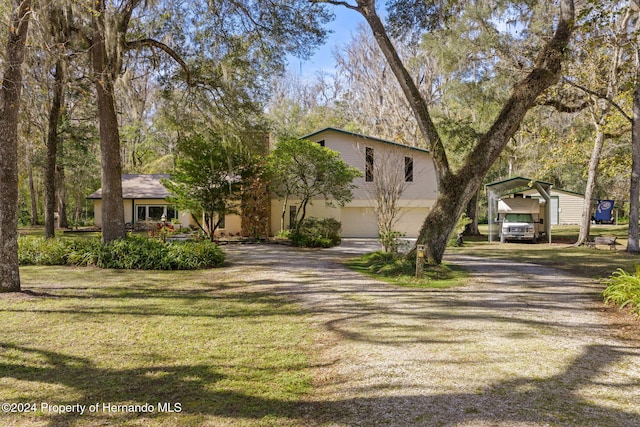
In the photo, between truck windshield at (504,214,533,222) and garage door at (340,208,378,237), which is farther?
garage door at (340,208,378,237)

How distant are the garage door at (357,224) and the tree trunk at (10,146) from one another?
18.4 meters

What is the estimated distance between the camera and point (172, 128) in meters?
15.6

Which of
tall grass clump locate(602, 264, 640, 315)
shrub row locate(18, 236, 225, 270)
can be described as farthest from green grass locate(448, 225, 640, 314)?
shrub row locate(18, 236, 225, 270)

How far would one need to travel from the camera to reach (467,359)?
481 cm

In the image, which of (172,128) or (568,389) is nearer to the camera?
(568,389)

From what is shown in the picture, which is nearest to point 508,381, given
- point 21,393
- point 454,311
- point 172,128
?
point 454,311

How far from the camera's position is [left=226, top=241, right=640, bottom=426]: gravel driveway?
3.63 meters

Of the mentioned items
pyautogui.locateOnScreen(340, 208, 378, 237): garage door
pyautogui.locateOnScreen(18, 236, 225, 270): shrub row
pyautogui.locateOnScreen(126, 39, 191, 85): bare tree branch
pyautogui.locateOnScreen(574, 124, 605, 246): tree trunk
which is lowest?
pyautogui.locateOnScreen(18, 236, 225, 270): shrub row

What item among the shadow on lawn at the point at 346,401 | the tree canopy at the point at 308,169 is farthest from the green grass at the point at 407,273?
the tree canopy at the point at 308,169

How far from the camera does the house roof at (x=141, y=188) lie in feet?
91.8

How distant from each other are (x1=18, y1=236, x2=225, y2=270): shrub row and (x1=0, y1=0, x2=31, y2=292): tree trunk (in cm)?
366

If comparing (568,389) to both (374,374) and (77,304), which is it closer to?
(374,374)

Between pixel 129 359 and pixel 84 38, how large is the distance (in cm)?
1162

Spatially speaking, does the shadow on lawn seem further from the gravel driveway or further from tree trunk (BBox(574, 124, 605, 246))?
tree trunk (BBox(574, 124, 605, 246))
